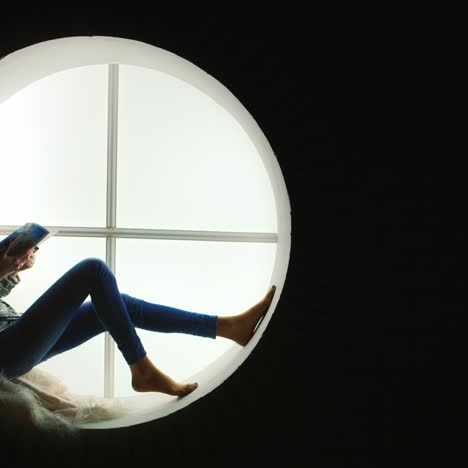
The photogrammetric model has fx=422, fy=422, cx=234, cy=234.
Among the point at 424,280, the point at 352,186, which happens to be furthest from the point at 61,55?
the point at 424,280

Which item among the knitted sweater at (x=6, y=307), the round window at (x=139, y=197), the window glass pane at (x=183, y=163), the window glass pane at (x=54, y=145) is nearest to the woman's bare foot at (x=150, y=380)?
the knitted sweater at (x=6, y=307)

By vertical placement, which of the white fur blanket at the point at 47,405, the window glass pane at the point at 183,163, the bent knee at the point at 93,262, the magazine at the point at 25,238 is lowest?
the white fur blanket at the point at 47,405

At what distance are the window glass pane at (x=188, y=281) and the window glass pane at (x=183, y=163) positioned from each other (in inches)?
7.8

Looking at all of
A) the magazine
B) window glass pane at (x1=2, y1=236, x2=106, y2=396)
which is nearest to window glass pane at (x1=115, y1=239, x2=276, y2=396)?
window glass pane at (x1=2, y1=236, x2=106, y2=396)

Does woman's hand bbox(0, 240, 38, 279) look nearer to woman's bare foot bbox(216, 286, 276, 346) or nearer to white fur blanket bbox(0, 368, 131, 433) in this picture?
white fur blanket bbox(0, 368, 131, 433)

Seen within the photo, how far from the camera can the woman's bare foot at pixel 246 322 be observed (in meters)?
1.34

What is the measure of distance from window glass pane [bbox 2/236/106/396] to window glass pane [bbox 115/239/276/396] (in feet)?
0.56

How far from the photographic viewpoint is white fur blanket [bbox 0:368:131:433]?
43.5 inches

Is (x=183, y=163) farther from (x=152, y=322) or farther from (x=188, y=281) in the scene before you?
(x=152, y=322)

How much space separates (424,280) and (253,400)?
56cm

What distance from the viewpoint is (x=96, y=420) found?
1223 millimetres

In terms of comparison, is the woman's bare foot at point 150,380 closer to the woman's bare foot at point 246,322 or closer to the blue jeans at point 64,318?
the blue jeans at point 64,318

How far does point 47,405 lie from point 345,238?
3.31ft

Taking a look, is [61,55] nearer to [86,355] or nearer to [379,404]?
[379,404]
